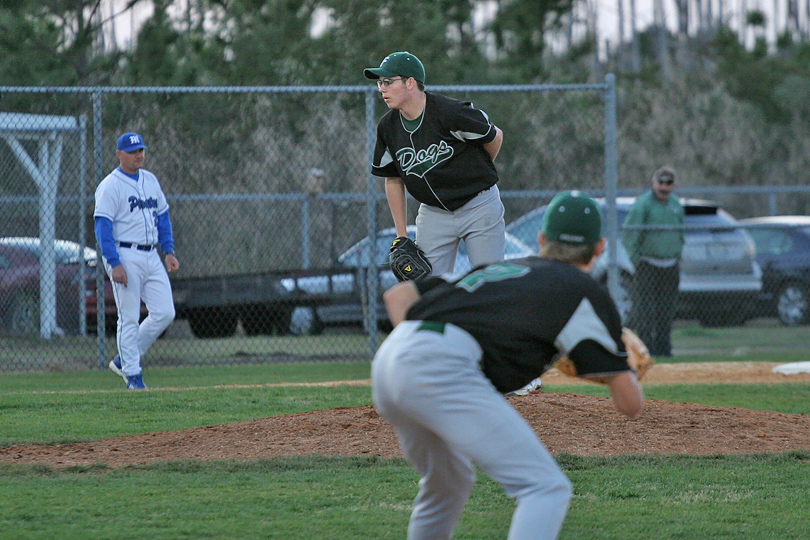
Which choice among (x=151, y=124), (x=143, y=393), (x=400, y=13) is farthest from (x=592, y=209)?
(x=400, y=13)

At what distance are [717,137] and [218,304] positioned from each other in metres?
18.7

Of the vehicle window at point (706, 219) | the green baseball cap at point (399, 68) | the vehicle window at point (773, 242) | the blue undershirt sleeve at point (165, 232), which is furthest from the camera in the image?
the vehicle window at point (773, 242)

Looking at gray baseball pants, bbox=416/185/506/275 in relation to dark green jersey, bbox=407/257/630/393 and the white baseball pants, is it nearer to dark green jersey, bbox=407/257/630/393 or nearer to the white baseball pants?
the white baseball pants

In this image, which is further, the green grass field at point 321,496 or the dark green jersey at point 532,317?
the green grass field at point 321,496

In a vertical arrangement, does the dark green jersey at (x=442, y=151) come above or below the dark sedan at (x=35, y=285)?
above

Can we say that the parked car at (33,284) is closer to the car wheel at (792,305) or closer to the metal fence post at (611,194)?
the metal fence post at (611,194)

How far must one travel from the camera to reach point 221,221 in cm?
1156

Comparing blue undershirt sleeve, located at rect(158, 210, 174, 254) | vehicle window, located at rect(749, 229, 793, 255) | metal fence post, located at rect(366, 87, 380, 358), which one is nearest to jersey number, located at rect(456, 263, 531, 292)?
blue undershirt sleeve, located at rect(158, 210, 174, 254)

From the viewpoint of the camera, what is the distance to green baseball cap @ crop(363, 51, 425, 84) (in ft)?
19.2

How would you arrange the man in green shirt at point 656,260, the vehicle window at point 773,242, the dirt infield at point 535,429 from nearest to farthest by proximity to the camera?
1. the dirt infield at point 535,429
2. the man in green shirt at point 656,260
3. the vehicle window at point 773,242

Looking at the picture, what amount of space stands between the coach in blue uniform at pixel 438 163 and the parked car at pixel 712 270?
6.73 m

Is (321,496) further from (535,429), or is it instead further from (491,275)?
(491,275)

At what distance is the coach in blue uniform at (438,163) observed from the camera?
594cm

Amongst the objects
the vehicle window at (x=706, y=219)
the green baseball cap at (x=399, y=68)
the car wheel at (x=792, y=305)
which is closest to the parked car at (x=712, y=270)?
the vehicle window at (x=706, y=219)
